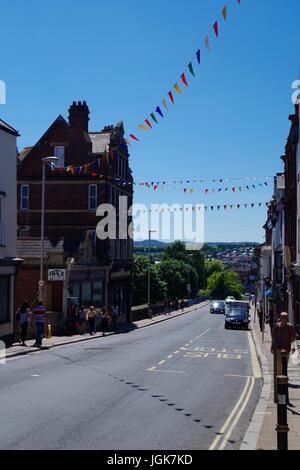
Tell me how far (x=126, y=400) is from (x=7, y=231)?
615 inches

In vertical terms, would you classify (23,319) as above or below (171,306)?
above

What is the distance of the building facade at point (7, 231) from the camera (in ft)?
92.2

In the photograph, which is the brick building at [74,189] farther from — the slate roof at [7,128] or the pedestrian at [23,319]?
the pedestrian at [23,319]

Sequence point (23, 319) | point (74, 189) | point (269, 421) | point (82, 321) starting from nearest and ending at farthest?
point (269, 421)
point (23, 319)
point (82, 321)
point (74, 189)

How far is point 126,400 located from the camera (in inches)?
577

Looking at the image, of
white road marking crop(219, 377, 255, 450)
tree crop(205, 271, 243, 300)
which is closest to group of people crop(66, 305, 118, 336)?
white road marking crop(219, 377, 255, 450)

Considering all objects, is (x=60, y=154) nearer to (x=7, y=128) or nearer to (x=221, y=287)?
(x=7, y=128)

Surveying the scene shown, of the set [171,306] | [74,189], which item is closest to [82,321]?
[74,189]

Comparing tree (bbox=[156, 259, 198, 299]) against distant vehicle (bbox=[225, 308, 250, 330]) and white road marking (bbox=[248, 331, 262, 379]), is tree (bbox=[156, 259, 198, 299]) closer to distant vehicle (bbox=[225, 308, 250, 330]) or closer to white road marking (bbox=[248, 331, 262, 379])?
distant vehicle (bbox=[225, 308, 250, 330])

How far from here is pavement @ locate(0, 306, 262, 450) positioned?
10.8 metres

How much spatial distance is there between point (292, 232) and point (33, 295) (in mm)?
14860

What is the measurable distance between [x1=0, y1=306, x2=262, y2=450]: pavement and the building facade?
3380 millimetres

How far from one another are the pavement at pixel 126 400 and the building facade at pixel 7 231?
3380mm

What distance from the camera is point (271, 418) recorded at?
1282 cm
